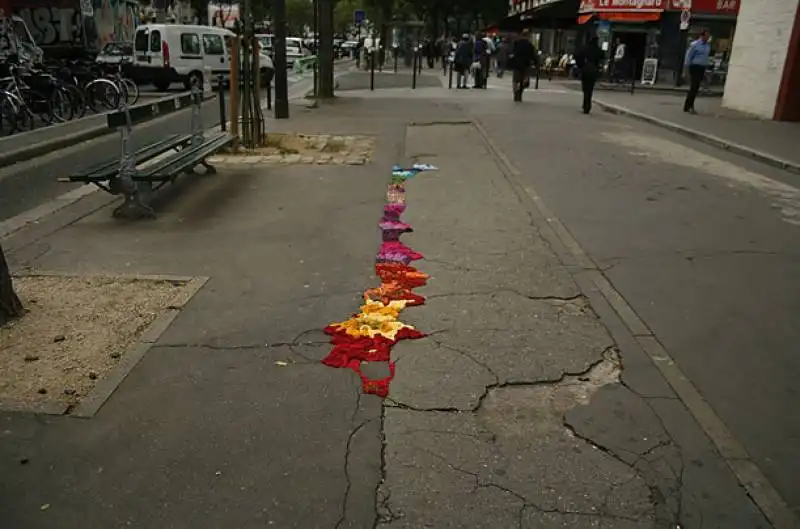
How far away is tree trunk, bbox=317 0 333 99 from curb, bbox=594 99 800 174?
813 centimetres

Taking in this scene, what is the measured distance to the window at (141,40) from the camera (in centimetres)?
2220

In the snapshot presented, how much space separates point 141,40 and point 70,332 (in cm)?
2041

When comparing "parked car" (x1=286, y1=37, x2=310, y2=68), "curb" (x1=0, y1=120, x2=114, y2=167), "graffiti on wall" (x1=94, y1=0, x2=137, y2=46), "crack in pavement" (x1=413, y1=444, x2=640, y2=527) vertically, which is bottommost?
"curb" (x1=0, y1=120, x2=114, y2=167)

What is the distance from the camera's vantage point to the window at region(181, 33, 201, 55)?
22.5m

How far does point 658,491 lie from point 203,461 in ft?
6.56

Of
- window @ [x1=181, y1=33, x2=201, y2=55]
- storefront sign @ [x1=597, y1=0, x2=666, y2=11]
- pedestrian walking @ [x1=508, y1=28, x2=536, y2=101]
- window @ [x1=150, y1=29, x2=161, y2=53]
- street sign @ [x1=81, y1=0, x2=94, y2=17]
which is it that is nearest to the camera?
pedestrian walking @ [x1=508, y1=28, x2=536, y2=101]

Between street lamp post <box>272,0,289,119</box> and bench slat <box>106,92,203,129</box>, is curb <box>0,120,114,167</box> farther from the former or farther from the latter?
street lamp post <box>272,0,289,119</box>

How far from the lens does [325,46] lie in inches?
770

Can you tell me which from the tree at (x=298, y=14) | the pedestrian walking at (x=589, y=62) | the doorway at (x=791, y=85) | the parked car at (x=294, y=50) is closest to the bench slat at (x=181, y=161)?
the pedestrian walking at (x=589, y=62)

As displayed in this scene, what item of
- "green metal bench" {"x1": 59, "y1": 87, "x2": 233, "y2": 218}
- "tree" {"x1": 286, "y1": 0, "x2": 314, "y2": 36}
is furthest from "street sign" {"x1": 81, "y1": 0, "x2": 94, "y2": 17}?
"tree" {"x1": 286, "y1": 0, "x2": 314, "y2": 36}

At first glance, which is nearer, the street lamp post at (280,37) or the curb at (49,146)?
the curb at (49,146)

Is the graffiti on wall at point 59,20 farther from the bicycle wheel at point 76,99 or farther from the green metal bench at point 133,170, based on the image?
the green metal bench at point 133,170

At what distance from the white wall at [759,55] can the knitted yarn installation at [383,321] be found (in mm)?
14745

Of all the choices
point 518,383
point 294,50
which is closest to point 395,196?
point 518,383
